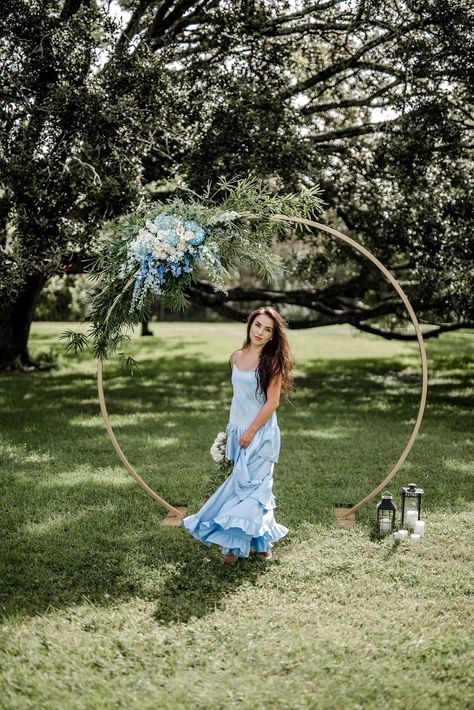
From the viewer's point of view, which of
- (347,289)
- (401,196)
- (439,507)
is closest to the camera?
(439,507)

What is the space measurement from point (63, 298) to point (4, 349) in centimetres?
738

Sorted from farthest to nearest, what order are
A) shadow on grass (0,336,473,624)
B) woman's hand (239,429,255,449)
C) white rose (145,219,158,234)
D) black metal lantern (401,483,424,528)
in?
black metal lantern (401,483,424,528) < woman's hand (239,429,255,449) < white rose (145,219,158,234) < shadow on grass (0,336,473,624)

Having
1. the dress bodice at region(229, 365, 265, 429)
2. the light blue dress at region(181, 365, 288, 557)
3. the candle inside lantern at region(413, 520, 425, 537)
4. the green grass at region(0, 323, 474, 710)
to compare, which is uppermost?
the dress bodice at region(229, 365, 265, 429)

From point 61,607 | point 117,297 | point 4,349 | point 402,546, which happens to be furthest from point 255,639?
point 4,349

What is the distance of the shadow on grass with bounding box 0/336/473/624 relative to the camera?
5363 millimetres

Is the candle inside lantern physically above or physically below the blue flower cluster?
below

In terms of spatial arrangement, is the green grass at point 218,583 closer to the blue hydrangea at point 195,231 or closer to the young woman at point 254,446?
the young woman at point 254,446

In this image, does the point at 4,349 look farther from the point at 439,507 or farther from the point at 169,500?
the point at 439,507

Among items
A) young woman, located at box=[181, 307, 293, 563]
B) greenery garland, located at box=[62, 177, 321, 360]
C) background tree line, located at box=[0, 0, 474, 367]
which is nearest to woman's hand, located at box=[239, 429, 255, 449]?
young woman, located at box=[181, 307, 293, 563]

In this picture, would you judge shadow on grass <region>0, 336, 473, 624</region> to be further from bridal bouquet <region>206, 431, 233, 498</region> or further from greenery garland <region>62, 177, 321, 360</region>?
greenery garland <region>62, 177, 321, 360</region>

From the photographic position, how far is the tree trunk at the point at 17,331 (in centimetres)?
1608

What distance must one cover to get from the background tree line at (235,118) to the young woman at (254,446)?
14.5 ft

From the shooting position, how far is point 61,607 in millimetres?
4887

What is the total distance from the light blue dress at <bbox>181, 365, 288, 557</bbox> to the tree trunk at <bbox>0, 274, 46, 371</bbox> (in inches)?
420
